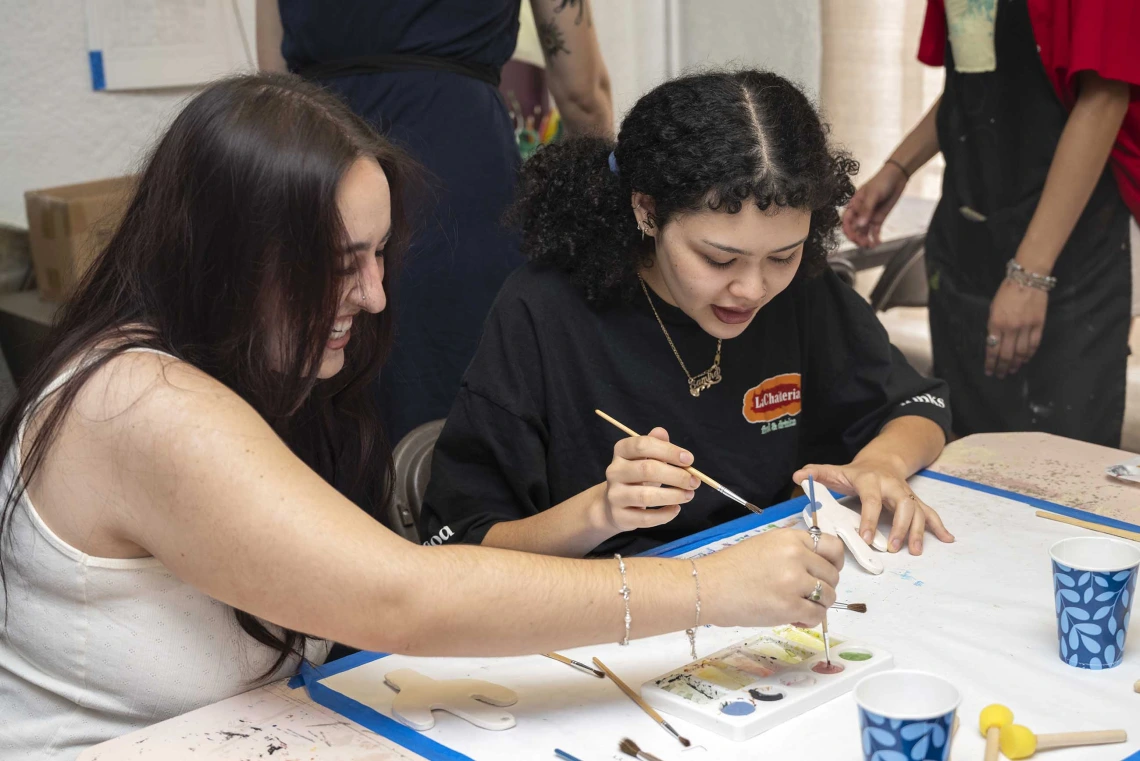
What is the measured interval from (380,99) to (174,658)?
48.2 inches

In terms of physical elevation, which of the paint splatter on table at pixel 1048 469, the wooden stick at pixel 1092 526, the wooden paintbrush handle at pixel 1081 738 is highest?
the wooden paintbrush handle at pixel 1081 738

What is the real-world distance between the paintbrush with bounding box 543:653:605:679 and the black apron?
1670mm

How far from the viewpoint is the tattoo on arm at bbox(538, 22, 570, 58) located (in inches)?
91.4

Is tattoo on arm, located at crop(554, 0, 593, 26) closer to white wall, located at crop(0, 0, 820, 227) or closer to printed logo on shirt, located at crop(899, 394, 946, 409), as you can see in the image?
white wall, located at crop(0, 0, 820, 227)

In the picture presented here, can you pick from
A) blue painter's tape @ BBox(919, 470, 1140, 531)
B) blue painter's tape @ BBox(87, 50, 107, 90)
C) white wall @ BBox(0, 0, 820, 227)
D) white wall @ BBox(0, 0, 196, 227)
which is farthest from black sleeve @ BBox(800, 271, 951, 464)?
blue painter's tape @ BBox(87, 50, 107, 90)

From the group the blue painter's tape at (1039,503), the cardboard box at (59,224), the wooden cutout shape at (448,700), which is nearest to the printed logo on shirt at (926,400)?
the blue painter's tape at (1039,503)

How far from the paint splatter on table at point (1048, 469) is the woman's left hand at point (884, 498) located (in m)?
0.16

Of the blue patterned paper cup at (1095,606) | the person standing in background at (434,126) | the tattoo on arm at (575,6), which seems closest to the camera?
the blue patterned paper cup at (1095,606)

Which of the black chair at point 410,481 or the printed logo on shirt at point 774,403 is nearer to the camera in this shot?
the black chair at point 410,481

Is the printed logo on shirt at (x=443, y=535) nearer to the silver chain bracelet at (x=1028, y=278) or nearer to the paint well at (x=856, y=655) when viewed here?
the paint well at (x=856, y=655)

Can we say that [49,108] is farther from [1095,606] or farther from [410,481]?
[1095,606]

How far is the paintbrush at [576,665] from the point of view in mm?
1139

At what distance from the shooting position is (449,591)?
1.02m

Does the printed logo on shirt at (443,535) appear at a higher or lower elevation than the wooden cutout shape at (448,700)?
lower
